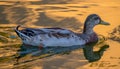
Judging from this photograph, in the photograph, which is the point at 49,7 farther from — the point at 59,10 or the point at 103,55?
the point at 103,55

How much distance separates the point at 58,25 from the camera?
15742 mm

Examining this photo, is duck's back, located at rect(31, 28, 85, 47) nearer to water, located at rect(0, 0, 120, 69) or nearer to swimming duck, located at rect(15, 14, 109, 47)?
swimming duck, located at rect(15, 14, 109, 47)

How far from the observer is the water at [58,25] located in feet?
38.8

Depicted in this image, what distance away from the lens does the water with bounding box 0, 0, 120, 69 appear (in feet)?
38.8

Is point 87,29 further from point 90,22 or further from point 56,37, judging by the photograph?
point 56,37

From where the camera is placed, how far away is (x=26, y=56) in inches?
484

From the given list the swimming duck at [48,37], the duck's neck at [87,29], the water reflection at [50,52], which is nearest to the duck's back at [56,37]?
the swimming duck at [48,37]

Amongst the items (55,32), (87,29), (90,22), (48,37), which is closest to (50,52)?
(48,37)

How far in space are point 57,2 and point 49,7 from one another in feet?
3.86

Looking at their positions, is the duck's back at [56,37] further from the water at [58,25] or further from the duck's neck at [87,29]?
the duck's neck at [87,29]

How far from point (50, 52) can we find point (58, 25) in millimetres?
3040

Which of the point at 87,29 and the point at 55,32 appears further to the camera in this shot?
the point at 87,29

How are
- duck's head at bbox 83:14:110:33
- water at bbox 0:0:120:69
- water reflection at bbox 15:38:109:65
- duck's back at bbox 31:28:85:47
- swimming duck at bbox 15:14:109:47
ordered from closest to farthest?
water at bbox 0:0:120:69, water reflection at bbox 15:38:109:65, swimming duck at bbox 15:14:109:47, duck's back at bbox 31:28:85:47, duck's head at bbox 83:14:110:33

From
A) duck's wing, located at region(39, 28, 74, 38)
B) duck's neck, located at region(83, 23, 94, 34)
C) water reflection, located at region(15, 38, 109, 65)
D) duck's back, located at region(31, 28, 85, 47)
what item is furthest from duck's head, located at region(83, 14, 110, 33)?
duck's wing, located at region(39, 28, 74, 38)
